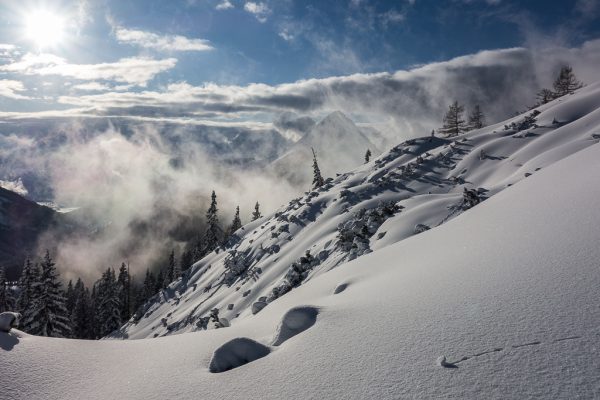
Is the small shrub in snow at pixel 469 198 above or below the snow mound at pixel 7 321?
above

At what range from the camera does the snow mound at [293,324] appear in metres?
6.00

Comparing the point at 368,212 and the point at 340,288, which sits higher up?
the point at 368,212

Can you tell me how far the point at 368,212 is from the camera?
96.2ft

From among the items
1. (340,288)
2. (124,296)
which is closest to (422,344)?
(340,288)

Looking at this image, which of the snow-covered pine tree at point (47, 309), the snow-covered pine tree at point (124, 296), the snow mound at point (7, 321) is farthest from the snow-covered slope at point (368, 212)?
the snow-covered pine tree at point (124, 296)

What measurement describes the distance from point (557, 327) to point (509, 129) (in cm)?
4703

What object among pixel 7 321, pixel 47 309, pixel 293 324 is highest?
pixel 47 309

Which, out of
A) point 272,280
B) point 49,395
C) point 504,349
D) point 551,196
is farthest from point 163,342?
point 272,280

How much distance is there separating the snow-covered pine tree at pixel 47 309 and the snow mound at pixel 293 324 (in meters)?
39.5

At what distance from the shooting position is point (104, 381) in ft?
17.3

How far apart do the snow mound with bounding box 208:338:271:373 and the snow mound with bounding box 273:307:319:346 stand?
50 cm

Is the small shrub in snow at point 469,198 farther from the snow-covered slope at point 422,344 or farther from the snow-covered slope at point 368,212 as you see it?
the snow-covered slope at point 422,344

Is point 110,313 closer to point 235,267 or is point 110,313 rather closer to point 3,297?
point 3,297

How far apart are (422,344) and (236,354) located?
2.81 metres
